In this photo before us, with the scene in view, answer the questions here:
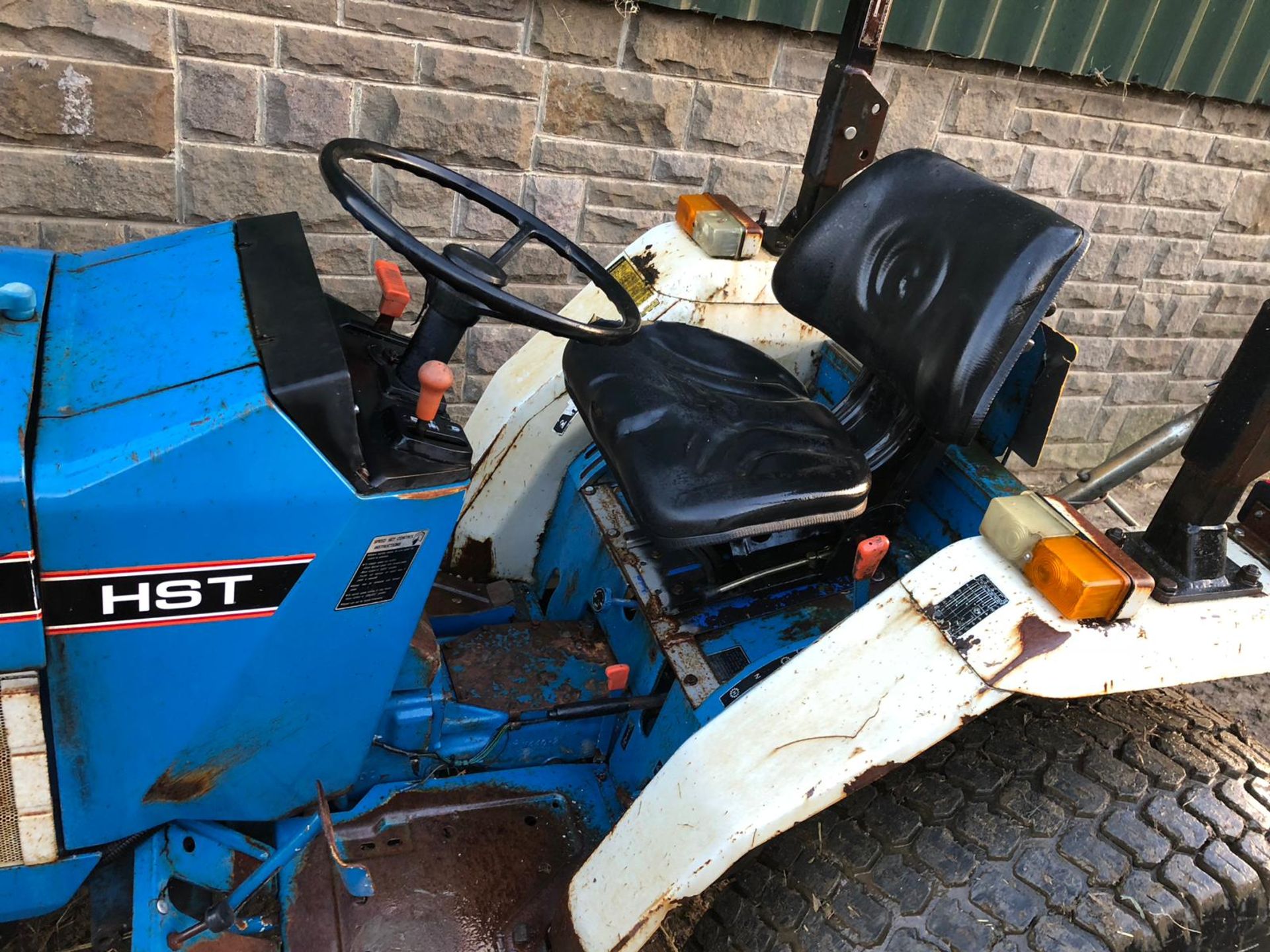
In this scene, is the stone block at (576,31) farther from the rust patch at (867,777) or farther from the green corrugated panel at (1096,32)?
the rust patch at (867,777)

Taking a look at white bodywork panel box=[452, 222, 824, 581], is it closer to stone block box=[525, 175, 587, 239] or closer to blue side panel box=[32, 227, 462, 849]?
blue side panel box=[32, 227, 462, 849]

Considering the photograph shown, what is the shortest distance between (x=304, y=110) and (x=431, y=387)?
174 cm

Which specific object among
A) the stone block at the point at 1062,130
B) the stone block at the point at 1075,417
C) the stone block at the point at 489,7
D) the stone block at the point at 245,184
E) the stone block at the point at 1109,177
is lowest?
the stone block at the point at 1075,417

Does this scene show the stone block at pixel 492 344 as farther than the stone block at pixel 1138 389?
No

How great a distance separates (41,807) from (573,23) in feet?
7.68

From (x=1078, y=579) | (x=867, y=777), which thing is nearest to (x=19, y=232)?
(x=867, y=777)

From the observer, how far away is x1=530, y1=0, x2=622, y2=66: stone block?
9.39 feet

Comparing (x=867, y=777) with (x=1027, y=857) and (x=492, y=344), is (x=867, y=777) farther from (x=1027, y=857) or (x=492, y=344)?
(x=492, y=344)

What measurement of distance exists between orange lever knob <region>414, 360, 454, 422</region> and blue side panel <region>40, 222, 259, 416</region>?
221mm

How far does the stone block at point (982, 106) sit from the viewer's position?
3.34m

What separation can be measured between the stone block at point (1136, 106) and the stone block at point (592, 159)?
1554mm

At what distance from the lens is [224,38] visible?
265 cm

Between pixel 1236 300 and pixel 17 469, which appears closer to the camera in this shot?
pixel 17 469

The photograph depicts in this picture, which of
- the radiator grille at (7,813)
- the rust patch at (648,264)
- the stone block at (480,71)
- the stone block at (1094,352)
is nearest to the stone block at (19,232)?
the stone block at (480,71)
